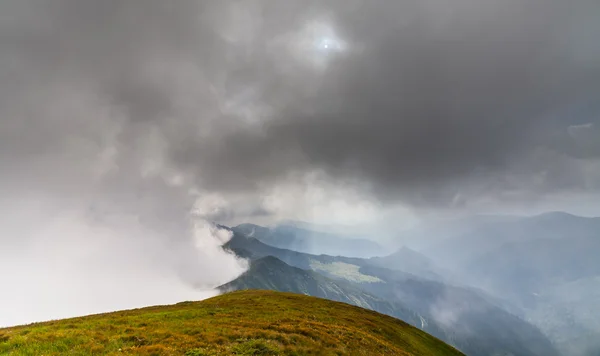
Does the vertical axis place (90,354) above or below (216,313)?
below

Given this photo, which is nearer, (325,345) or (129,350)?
(129,350)

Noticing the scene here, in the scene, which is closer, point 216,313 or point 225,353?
point 225,353

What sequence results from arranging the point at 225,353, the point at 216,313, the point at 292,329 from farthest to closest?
the point at 216,313 < the point at 292,329 < the point at 225,353

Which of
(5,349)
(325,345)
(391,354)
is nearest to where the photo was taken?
(5,349)

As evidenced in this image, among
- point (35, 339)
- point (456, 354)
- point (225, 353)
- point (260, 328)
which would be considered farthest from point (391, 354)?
point (456, 354)

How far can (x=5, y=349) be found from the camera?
20.7m

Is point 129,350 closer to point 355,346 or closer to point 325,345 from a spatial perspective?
point 325,345

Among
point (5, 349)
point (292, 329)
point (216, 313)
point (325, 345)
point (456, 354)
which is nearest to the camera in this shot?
point (5, 349)

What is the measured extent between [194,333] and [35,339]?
1224 centimetres

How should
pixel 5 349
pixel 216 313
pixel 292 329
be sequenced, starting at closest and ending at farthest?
pixel 5 349 → pixel 292 329 → pixel 216 313

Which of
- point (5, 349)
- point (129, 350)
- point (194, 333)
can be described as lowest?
point (5, 349)

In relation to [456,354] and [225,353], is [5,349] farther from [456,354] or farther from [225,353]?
[456,354]

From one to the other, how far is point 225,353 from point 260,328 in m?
8.60

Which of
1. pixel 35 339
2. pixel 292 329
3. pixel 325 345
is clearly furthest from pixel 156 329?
pixel 325 345
